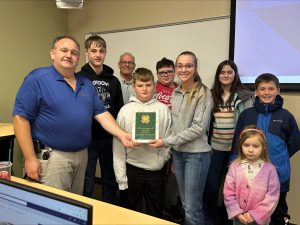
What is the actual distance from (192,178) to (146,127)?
52 cm

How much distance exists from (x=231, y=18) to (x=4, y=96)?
114 inches

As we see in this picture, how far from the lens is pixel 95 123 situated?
2.56 metres

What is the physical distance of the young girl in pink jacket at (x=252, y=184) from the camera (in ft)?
6.23

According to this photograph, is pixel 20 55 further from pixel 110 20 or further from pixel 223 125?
pixel 223 125

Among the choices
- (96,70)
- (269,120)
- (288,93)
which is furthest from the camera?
(288,93)

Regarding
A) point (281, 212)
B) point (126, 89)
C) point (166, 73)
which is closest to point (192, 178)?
point (281, 212)

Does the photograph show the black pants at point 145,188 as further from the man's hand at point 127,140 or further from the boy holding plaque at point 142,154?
the man's hand at point 127,140

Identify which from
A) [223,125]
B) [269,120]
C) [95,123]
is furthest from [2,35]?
[269,120]

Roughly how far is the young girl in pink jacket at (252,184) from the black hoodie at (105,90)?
114 cm

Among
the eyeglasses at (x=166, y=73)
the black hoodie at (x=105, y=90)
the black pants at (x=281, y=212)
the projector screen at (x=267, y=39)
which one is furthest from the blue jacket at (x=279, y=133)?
the black hoodie at (x=105, y=90)

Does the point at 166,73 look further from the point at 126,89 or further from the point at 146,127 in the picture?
the point at 146,127

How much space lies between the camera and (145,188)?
240cm

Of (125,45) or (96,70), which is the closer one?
(96,70)

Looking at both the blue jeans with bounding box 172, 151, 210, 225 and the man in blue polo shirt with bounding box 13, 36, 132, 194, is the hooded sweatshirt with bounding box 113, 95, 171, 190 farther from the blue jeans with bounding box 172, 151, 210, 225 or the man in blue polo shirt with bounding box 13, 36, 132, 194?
the man in blue polo shirt with bounding box 13, 36, 132, 194
